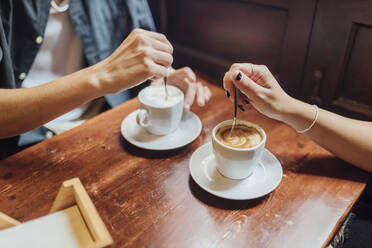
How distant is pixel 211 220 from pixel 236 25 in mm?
1217

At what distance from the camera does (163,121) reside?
3.48 feet

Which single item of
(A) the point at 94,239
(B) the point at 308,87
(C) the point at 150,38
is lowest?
(B) the point at 308,87

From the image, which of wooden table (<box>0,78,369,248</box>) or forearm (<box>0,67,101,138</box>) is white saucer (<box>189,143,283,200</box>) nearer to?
wooden table (<box>0,78,369,248</box>)

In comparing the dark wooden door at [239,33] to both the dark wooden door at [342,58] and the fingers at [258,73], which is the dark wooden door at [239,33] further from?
the fingers at [258,73]

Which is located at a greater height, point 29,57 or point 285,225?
point 29,57

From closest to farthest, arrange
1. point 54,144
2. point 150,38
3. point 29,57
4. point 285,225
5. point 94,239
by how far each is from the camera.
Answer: point 94,239 < point 285,225 < point 150,38 < point 54,144 < point 29,57

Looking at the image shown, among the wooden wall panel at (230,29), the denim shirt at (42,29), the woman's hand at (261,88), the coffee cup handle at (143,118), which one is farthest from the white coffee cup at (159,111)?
the wooden wall panel at (230,29)

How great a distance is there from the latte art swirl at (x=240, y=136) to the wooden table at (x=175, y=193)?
0.16m

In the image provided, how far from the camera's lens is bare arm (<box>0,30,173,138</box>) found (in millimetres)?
948

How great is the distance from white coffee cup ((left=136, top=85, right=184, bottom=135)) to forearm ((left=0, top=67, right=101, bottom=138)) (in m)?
0.17

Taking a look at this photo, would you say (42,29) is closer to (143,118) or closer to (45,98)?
(45,98)

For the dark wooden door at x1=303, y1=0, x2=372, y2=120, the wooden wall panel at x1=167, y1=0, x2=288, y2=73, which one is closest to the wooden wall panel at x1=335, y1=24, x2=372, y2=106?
the dark wooden door at x1=303, y1=0, x2=372, y2=120

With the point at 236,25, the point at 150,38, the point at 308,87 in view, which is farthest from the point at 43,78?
the point at 308,87

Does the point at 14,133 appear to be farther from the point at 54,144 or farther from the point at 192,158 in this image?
the point at 192,158
